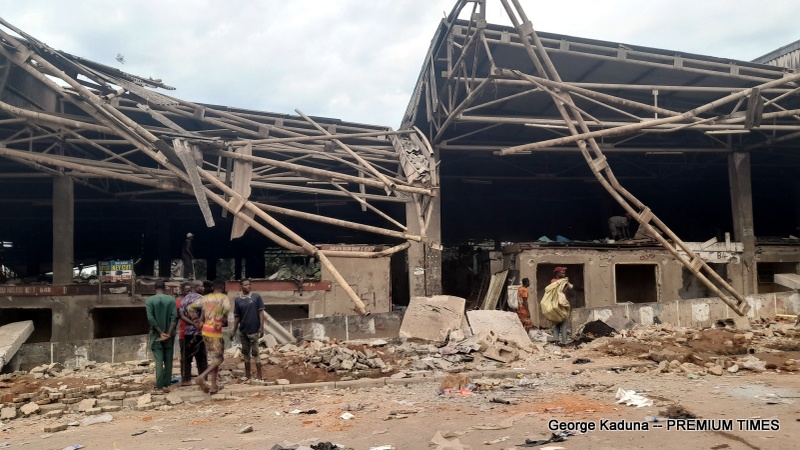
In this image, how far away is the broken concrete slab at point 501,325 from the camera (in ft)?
34.2

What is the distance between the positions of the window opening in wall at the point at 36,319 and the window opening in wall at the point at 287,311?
5.33 metres

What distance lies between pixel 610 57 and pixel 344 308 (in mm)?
9145

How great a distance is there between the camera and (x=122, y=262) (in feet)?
44.5

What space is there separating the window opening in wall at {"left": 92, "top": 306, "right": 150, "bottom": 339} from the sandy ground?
7.90 metres

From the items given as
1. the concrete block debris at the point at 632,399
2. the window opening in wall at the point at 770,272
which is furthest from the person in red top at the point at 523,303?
the window opening in wall at the point at 770,272

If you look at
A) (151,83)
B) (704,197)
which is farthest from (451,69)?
(704,197)

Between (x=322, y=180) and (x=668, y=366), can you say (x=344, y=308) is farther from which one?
(x=668, y=366)

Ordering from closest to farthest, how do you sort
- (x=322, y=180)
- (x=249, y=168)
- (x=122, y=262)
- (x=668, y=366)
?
(x=668, y=366), (x=249, y=168), (x=322, y=180), (x=122, y=262)

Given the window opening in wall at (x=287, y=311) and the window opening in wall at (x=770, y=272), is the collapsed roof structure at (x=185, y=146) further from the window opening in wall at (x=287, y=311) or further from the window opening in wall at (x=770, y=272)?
the window opening in wall at (x=770, y=272)

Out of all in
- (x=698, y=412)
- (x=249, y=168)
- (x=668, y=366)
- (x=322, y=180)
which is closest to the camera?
(x=698, y=412)

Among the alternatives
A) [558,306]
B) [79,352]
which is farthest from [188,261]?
[558,306]

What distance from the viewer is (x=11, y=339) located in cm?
972

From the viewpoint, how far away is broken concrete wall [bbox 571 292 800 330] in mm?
12250

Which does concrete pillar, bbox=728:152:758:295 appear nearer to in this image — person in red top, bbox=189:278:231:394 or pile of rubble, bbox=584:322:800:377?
pile of rubble, bbox=584:322:800:377
